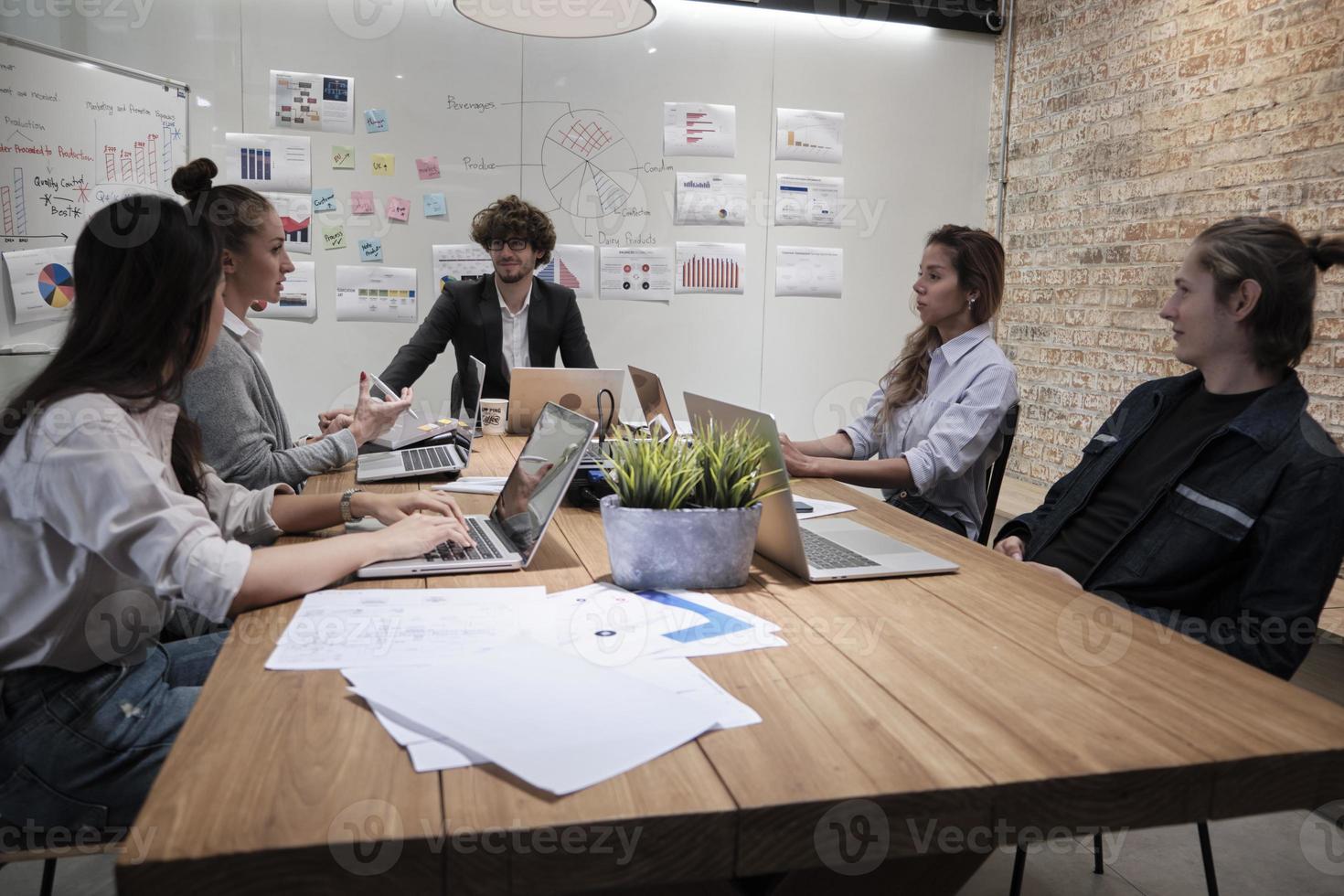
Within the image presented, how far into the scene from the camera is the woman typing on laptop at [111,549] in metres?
1.18

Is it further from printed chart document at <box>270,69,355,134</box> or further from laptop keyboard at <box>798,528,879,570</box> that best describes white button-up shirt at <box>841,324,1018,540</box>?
printed chart document at <box>270,69,355,134</box>

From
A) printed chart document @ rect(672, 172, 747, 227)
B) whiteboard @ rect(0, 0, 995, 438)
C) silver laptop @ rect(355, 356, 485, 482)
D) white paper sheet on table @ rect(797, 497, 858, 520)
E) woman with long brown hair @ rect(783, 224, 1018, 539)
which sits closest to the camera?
white paper sheet on table @ rect(797, 497, 858, 520)

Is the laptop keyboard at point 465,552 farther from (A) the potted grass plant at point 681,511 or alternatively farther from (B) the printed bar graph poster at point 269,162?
(B) the printed bar graph poster at point 269,162

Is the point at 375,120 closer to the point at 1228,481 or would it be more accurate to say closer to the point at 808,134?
the point at 808,134

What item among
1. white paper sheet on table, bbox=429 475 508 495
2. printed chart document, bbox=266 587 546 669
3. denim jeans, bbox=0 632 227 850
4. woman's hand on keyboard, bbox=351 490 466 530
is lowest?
denim jeans, bbox=0 632 227 850

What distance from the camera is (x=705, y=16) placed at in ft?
15.4

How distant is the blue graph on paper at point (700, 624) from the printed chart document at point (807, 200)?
3797 millimetres

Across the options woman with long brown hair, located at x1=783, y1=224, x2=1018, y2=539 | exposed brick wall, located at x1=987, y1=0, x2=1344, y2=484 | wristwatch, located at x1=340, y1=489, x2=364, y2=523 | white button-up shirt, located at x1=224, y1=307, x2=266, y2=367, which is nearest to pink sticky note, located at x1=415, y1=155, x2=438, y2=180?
white button-up shirt, located at x1=224, y1=307, x2=266, y2=367

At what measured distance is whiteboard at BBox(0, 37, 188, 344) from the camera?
11.8 ft

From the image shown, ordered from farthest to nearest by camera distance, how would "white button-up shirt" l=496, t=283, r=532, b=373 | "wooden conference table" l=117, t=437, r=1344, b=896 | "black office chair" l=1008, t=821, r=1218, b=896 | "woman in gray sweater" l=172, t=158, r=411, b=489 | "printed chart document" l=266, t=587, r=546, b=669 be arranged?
"white button-up shirt" l=496, t=283, r=532, b=373, "woman in gray sweater" l=172, t=158, r=411, b=489, "black office chair" l=1008, t=821, r=1218, b=896, "printed chart document" l=266, t=587, r=546, b=669, "wooden conference table" l=117, t=437, r=1344, b=896

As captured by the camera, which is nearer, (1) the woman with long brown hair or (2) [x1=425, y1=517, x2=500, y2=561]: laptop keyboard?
(2) [x1=425, y1=517, x2=500, y2=561]: laptop keyboard

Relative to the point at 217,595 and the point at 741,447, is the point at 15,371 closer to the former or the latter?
the point at 217,595

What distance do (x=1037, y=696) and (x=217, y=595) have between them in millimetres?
964

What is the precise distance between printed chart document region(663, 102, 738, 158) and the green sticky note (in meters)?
1.53
